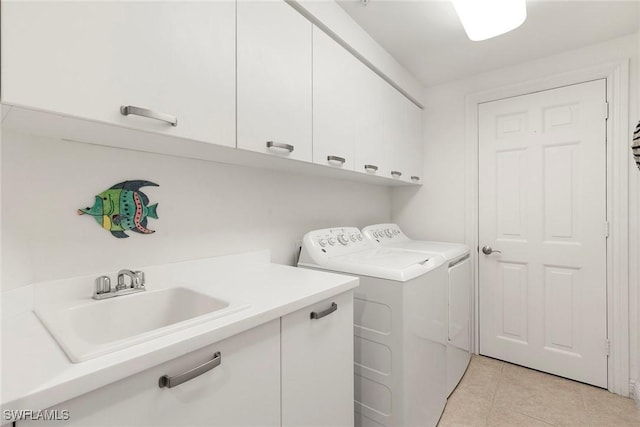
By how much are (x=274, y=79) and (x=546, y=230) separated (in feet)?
7.46

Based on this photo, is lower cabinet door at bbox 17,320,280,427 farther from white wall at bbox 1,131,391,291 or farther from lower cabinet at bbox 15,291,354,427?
white wall at bbox 1,131,391,291

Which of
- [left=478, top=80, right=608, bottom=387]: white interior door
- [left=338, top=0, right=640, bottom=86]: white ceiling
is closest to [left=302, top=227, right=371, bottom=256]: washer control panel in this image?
[left=478, top=80, right=608, bottom=387]: white interior door

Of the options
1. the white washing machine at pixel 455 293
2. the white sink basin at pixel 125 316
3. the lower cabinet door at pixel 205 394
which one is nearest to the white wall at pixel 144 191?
the white sink basin at pixel 125 316

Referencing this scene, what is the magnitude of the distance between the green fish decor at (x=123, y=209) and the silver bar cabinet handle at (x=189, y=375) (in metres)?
0.69

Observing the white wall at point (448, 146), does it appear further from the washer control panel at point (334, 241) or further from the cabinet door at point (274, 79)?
the cabinet door at point (274, 79)

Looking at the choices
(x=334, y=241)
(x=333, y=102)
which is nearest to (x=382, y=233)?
(x=334, y=241)

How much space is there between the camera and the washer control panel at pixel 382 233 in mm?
2250

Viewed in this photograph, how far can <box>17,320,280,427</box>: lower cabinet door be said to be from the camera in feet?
1.94

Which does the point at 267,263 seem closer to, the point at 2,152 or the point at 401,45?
the point at 2,152

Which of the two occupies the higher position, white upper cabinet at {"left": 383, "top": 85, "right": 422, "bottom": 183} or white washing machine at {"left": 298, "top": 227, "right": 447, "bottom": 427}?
white upper cabinet at {"left": 383, "top": 85, "right": 422, "bottom": 183}

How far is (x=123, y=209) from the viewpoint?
1.15 m

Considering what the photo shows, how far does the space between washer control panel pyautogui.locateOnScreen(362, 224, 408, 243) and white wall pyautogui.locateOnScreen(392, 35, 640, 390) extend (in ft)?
1.05

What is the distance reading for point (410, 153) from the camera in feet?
8.29

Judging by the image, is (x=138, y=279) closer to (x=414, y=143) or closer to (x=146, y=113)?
(x=146, y=113)
